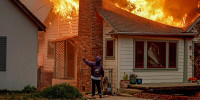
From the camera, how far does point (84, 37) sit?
73.9 feet

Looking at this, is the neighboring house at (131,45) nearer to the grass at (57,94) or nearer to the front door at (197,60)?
the front door at (197,60)

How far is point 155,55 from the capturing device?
867 inches

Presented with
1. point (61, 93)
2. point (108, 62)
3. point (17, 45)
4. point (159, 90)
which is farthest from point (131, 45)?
point (61, 93)

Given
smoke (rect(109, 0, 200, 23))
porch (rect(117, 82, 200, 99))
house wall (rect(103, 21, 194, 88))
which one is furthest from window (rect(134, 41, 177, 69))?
smoke (rect(109, 0, 200, 23))

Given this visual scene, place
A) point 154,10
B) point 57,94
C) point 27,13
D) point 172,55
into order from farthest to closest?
point 154,10
point 172,55
point 27,13
point 57,94

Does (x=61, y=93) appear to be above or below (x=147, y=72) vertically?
below

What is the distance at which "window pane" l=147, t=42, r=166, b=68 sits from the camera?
21.8 metres

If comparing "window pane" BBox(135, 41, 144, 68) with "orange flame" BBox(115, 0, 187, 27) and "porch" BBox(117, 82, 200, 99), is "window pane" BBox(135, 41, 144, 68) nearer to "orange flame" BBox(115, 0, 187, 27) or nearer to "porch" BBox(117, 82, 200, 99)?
"porch" BBox(117, 82, 200, 99)

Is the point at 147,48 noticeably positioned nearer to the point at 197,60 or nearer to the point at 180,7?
the point at 197,60

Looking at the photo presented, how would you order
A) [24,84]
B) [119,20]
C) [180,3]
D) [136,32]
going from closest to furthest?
[24,84], [136,32], [119,20], [180,3]

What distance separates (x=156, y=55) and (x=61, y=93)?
26.2ft

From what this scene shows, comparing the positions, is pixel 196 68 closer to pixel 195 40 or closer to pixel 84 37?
pixel 195 40

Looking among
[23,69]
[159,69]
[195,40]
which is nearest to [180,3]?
[195,40]

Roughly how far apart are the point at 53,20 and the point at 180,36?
34.3 ft
